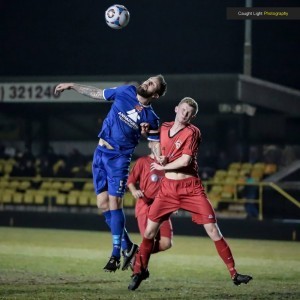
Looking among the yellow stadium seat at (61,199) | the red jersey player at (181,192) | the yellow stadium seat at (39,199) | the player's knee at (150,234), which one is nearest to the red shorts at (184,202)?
the red jersey player at (181,192)

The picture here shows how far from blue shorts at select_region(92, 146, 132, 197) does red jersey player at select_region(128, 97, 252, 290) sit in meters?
0.93

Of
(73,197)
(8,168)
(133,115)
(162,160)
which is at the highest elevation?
(133,115)

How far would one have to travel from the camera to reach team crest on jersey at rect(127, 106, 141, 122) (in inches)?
410

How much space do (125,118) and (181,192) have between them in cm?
130

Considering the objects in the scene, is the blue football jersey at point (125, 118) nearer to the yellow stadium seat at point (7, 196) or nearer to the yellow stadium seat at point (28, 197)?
the yellow stadium seat at point (28, 197)

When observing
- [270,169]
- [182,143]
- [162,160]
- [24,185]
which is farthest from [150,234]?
[24,185]

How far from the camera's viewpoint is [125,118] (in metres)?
10.4

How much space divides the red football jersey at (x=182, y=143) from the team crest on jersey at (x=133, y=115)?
0.69 m

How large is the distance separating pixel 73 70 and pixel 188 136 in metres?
20.3

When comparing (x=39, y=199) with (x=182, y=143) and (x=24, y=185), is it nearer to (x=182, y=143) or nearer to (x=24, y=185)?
(x=24, y=185)

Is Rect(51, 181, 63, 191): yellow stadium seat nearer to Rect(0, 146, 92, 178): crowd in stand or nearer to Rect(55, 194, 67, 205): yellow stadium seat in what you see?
Rect(0, 146, 92, 178): crowd in stand

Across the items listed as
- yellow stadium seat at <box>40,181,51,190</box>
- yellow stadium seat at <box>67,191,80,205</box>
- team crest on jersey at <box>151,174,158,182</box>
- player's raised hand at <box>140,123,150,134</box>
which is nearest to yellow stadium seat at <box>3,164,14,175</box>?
yellow stadium seat at <box>40,181,51,190</box>

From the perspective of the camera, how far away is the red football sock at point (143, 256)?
9688 mm

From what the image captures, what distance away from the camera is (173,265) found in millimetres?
12625
